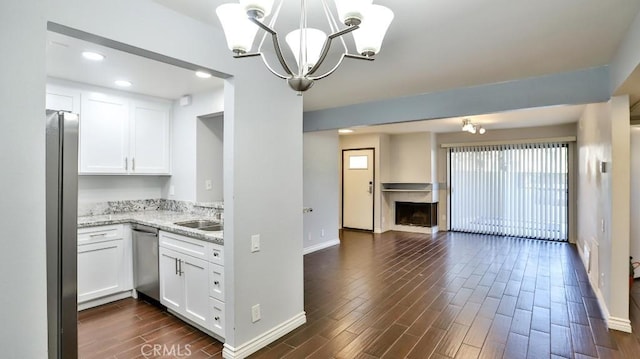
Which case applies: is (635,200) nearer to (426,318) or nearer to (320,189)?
(426,318)

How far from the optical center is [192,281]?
283 cm

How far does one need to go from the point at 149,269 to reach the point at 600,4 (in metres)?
4.12

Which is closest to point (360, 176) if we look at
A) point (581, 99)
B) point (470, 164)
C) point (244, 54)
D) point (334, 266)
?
point (470, 164)

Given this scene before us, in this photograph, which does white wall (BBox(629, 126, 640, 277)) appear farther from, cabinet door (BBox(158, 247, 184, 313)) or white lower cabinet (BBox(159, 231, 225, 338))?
cabinet door (BBox(158, 247, 184, 313))

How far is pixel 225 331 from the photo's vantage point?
2.47 m

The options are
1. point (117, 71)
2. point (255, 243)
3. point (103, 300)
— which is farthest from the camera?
point (103, 300)

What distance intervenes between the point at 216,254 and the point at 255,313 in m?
0.55

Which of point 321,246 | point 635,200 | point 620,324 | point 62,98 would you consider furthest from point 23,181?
point 635,200

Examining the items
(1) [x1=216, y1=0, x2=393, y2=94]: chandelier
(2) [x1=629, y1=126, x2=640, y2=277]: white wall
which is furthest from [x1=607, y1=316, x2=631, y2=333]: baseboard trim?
(1) [x1=216, y1=0, x2=393, y2=94]: chandelier

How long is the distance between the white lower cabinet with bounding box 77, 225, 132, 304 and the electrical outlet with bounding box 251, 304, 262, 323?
1.87 metres

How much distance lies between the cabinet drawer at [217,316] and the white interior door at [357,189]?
217 inches

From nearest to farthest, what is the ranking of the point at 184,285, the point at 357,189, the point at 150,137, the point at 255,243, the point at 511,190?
the point at 255,243, the point at 184,285, the point at 150,137, the point at 511,190, the point at 357,189

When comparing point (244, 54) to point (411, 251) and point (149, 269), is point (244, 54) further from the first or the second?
point (411, 251)

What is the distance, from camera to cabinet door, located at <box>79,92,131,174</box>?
349 cm
